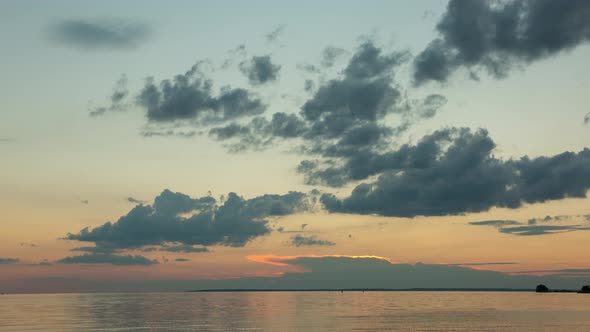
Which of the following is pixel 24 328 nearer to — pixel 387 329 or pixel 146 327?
pixel 146 327

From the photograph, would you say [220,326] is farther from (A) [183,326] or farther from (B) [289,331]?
(B) [289,331]

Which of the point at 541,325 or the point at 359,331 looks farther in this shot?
the point at 541,325

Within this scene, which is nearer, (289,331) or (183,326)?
(289,331)

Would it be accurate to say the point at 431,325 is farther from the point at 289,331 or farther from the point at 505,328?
the point at 289,331

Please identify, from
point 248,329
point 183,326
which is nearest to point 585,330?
point 248,329

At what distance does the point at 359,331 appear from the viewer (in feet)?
396

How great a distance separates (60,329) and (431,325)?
7981 cm

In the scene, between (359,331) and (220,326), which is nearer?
(359,331)

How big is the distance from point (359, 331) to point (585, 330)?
43802mm

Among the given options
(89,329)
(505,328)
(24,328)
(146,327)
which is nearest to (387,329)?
(505,328)

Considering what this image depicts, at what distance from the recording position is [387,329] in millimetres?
124875

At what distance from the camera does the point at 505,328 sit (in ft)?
420

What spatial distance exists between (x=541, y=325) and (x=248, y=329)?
2516 inches

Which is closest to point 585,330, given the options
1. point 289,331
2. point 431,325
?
point 431,325
